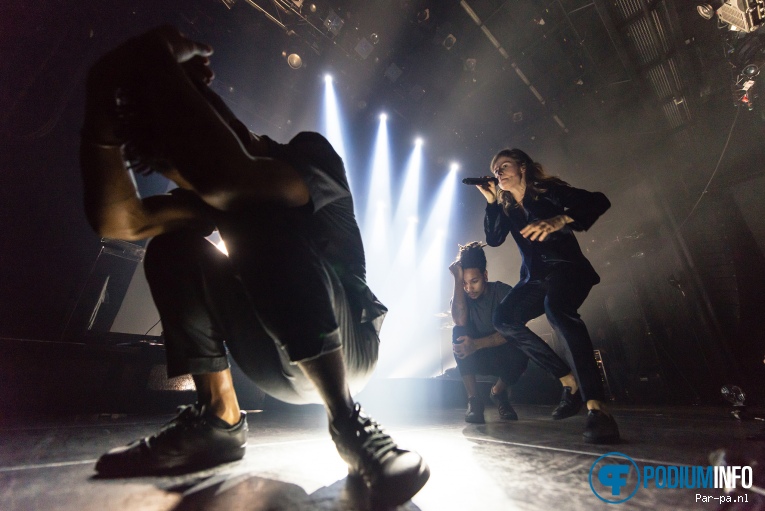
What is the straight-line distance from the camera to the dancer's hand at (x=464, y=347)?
2.74 metres

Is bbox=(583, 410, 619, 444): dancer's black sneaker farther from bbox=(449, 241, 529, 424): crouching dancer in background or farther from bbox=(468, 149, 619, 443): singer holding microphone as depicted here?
bbox=(449, 241, 529, 424): crouching dancer in background

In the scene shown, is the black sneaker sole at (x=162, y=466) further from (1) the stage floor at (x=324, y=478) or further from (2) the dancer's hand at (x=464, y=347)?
(2) the dancer's hand at (x=464, y=347)

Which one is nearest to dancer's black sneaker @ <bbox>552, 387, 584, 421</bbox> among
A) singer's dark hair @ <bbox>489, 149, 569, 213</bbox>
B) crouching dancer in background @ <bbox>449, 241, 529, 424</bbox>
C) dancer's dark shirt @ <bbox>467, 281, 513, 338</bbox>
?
crouching dancer in background @ <bbox>449, 241, 529, 424</bbox>

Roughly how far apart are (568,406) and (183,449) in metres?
1.96

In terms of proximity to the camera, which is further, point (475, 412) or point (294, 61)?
point (294, 61)

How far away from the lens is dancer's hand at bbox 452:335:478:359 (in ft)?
8.98

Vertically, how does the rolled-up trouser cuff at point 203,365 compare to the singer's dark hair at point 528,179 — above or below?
below

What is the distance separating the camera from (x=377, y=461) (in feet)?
2.05

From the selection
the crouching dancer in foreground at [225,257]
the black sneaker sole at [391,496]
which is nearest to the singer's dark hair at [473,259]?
the crouching dancer in foreground at [225,257]

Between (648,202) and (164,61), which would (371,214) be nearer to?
(648,202)

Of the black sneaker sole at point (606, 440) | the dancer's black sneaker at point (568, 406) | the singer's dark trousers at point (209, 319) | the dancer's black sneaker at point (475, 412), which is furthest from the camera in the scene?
the dancer's black sneaker at point (475, 412)

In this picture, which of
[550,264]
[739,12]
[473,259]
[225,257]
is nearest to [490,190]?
[550,264]

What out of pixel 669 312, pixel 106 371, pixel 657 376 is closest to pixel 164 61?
pixel 106 371

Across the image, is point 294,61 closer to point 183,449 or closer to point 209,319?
point 209,319
